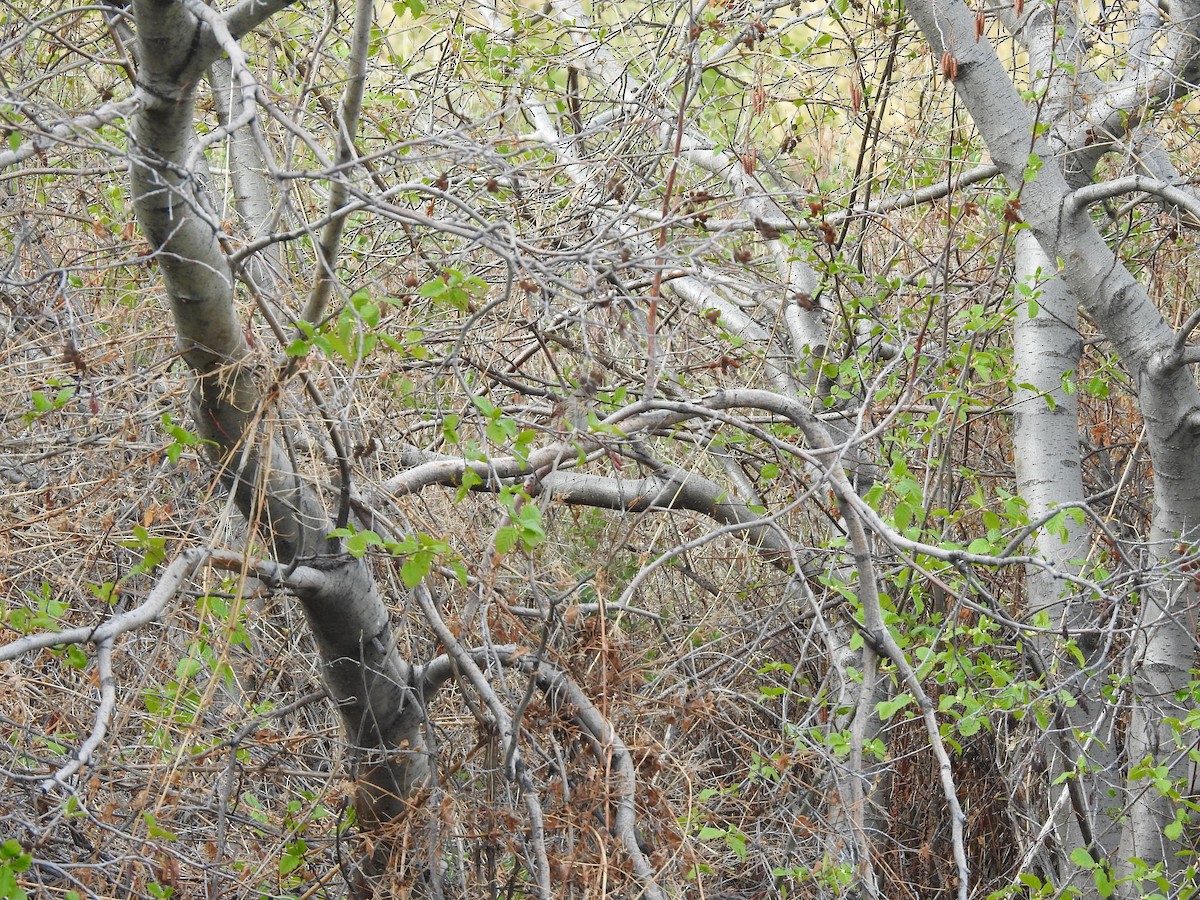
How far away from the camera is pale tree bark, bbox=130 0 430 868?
85.3 inches

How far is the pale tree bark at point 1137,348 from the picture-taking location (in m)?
3.77

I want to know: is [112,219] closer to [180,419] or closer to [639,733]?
[180,419]

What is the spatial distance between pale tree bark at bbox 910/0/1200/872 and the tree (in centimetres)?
2

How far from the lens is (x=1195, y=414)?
3.77 metres

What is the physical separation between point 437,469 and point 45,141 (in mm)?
1191

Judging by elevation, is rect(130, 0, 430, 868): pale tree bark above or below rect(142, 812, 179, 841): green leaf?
above

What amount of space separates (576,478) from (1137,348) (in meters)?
1.98

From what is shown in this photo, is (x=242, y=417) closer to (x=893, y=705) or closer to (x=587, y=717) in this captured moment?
(x=587, y=717)

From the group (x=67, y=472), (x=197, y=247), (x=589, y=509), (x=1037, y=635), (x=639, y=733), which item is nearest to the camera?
(x=197, y=247)

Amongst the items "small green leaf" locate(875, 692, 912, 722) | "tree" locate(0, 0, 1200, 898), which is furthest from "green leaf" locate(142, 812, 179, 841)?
"small green leaf" locate(875, 692, 912, 722)

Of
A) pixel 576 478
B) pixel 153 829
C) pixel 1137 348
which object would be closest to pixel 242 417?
pixel 153 829

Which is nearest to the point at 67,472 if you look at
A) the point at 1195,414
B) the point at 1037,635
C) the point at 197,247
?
the point at 197,247

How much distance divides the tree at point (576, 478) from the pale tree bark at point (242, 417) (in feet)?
0.04

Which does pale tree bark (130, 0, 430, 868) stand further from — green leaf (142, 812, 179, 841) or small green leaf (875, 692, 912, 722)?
small green leaf (875, 692, 912, 722)
